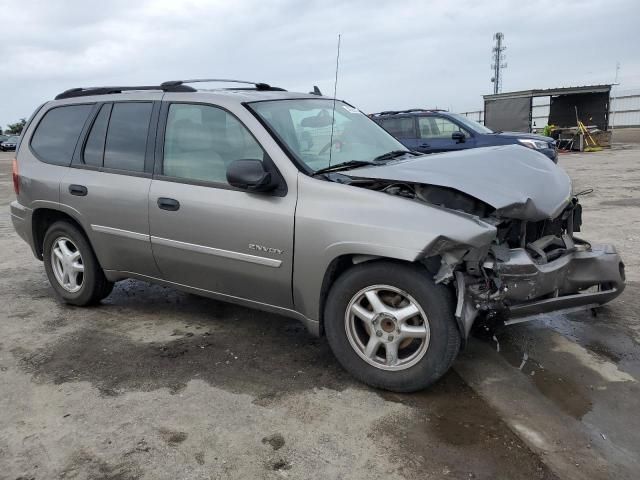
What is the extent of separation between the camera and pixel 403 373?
317 cm

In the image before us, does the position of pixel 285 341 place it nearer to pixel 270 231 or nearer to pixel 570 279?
pixel 270 231

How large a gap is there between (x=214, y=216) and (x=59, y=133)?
2062 mm

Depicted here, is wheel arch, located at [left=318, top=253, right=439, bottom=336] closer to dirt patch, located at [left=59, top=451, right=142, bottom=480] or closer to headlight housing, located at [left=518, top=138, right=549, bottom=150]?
dirt patch, located at [left=59, top=451, right=142, bottom=480]

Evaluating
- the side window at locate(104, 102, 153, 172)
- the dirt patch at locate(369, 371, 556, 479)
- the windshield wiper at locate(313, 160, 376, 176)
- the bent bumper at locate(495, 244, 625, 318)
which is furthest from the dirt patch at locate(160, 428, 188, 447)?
the side window at locate(104, 102, 153, 172)

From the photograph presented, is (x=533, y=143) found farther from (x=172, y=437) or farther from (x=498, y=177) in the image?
(x=172, y=437)

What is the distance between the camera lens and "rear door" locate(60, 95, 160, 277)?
4094mm

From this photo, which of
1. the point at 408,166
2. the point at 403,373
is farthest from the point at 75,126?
the point at 403,373

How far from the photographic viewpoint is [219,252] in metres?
3.69

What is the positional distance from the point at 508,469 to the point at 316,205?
5.66 ft

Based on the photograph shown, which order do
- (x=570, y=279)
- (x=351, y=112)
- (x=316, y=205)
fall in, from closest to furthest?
(x=316, y=205)
(x=570, y=279)
(x=351, y=112)

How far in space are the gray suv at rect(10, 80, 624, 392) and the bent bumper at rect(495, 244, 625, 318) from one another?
11 millimetres

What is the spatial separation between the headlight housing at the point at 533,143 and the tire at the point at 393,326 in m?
9.43

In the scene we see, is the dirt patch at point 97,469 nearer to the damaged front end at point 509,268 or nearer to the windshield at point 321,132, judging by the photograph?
the damaged front end at point 509,268

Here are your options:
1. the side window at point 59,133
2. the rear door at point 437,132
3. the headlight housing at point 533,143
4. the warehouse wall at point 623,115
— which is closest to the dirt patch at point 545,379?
the side window at point 59,133
